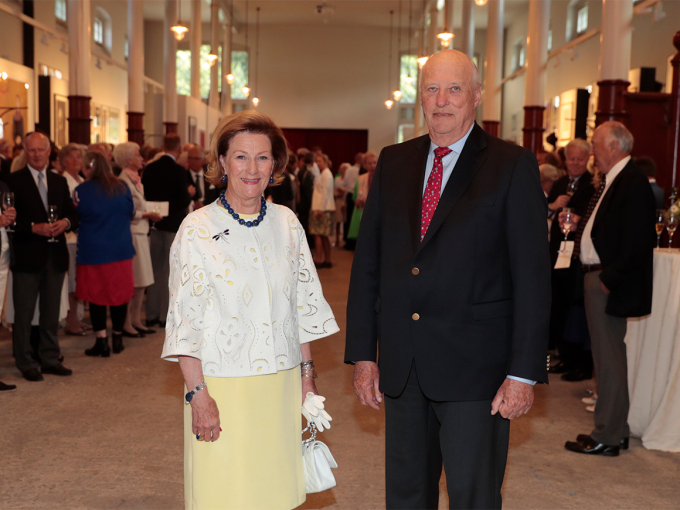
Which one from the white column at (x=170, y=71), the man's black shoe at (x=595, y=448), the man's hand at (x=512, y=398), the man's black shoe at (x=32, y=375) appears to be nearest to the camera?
the man's hand at (x=512, y=398)

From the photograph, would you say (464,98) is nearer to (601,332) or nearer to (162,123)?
(601,332)

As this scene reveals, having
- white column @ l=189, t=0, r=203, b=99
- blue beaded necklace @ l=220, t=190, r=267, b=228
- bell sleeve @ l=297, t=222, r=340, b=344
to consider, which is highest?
white column @ l=189, t=0, r=203, b=99

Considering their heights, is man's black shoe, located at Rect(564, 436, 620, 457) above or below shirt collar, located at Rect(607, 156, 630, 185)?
below

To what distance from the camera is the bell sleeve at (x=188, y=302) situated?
6.66 ft

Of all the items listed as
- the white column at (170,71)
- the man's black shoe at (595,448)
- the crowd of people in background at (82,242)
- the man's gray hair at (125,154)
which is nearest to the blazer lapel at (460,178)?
the man's black shoe at (595,448)

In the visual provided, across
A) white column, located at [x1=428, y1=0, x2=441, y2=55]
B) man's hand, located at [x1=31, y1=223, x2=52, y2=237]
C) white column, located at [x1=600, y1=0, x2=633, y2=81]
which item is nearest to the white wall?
white column, located at [x1=428, y1=0, x2=441, y2=55]

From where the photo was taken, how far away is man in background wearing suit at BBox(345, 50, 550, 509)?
202cm

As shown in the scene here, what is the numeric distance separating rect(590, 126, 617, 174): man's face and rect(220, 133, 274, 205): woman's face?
254cm

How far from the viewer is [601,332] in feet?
13.1

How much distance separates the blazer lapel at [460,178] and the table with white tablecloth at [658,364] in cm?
250

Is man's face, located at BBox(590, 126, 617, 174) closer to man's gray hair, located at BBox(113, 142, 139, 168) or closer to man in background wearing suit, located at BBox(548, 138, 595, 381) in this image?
man in background wearing suit, located at BBox(548, 138, 595, 381)

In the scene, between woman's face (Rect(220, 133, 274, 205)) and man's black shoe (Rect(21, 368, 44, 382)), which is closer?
woman's face (Rect(220, 133, 274, 205))

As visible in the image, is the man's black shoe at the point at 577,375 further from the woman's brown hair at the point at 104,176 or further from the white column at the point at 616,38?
the white column at the point at 616,38

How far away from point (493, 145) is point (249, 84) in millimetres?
25445
